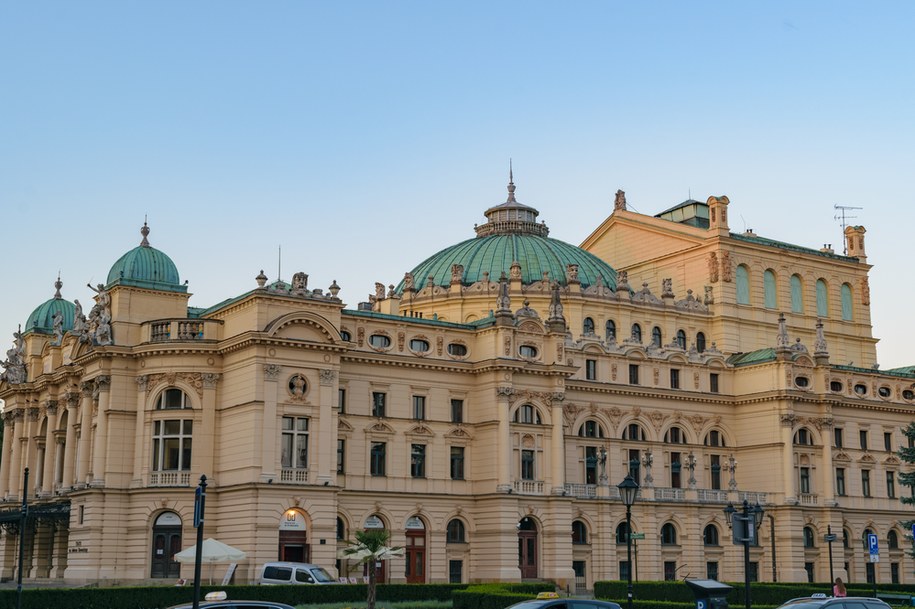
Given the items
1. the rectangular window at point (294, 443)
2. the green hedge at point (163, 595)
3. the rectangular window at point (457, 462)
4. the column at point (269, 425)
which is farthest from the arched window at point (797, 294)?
the green hedge at point (163, 595)

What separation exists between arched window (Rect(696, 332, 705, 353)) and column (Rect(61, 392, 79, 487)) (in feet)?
→ 150

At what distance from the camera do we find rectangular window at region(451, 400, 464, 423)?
7800 centimetres

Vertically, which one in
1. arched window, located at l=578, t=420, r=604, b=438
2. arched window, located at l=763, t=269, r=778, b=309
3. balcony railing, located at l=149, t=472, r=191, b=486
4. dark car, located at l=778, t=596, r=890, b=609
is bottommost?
dark car, located at l=778, t=596, r=890, b=609

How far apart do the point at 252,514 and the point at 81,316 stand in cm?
1984

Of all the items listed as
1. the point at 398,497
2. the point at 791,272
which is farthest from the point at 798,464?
the point at 398,497

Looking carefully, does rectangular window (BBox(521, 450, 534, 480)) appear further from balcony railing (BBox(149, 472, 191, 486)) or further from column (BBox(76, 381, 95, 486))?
column (BBox(76, 381, 95, 486))

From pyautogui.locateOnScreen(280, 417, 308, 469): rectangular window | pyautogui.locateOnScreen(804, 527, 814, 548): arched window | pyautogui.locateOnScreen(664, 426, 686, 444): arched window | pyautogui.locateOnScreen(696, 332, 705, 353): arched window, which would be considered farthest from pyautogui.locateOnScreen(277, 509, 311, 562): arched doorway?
pyautogui.locateOnScreen(804, 527, 814, 548): arched window

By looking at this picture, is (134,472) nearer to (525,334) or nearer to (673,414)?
(525,334)

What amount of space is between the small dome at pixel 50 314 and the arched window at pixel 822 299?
58.5 m

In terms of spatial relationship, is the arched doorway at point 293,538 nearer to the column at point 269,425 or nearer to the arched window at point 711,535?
the column at point 269,425

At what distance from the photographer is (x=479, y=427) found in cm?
7788

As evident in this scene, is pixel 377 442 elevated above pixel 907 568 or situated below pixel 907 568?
above

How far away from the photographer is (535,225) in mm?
100812

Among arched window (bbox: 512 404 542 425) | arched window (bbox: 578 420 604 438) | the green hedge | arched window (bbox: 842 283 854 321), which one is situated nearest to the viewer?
the green hedge
